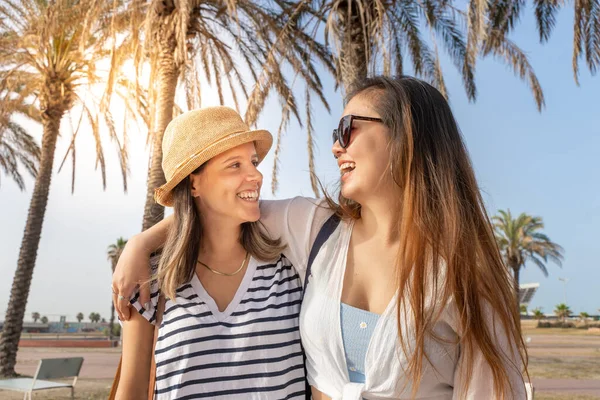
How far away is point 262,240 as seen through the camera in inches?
107

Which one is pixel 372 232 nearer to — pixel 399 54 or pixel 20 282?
pixel 399 54

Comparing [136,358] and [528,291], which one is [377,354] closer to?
[136,358]

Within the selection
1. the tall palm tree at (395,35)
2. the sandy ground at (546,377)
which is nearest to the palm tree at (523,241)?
the sandy ground at (546,377)

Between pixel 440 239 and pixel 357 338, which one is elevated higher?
pixel 440 239

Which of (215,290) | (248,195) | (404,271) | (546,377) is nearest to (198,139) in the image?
(248,195)

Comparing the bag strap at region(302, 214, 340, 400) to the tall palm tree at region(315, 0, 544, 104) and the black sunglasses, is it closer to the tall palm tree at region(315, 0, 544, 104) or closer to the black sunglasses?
the black sunglasses

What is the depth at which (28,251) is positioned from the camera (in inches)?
643

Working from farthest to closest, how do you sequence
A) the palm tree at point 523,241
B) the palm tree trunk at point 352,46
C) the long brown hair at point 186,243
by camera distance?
the palm tree at point 523,241 < the palm tree trunk at point 352,46 < the long brown hair at point 186,243

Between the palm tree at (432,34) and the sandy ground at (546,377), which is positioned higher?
the palm tree at (432,34)

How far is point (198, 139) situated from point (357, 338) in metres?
1.16

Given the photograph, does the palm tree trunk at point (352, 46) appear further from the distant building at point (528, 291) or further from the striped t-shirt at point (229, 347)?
the distant building at point (528, 291)

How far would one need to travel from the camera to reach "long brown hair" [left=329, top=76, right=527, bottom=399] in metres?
2.12

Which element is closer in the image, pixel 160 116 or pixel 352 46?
pixel 352 46

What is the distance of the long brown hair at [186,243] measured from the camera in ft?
8.38
